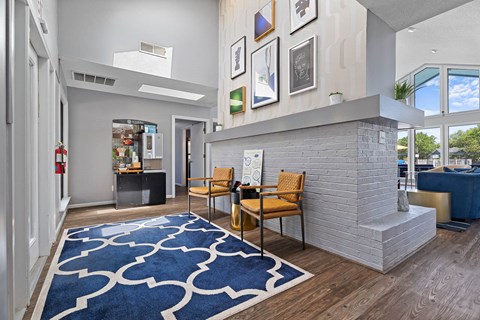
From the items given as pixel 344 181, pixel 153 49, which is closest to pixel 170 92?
pixel 153 49

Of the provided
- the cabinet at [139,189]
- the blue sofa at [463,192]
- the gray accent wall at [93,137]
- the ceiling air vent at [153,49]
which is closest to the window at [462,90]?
the blue sofa at [463,192]

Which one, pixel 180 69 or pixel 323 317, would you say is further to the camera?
pixel 180 69

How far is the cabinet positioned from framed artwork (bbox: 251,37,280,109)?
109 inches

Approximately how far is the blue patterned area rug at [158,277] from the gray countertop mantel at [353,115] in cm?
154

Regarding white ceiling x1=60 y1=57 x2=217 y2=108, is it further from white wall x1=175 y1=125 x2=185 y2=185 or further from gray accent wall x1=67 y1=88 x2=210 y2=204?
white wall x1=175 y1=125 x2=185 y2=185

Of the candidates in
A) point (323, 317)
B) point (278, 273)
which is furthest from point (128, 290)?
point (323, 317)

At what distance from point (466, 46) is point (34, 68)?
356 inches

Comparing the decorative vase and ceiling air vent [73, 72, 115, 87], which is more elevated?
ceiling air vent [73, 72, 115, 87]

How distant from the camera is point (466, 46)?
594cm

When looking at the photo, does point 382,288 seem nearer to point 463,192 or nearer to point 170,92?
point 463,192

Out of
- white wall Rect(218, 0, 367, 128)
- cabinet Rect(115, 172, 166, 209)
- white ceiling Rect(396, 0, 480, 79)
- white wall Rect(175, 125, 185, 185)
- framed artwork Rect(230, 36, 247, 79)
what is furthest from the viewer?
A: white wall Rect(175, 125, 185, 185)

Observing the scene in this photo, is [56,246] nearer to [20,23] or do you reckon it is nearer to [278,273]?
[20,23]

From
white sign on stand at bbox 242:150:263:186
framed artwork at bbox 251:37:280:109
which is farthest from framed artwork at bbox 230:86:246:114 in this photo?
white sign on stand at bbox 242:150:263:186

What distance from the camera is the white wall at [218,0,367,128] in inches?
93.4
